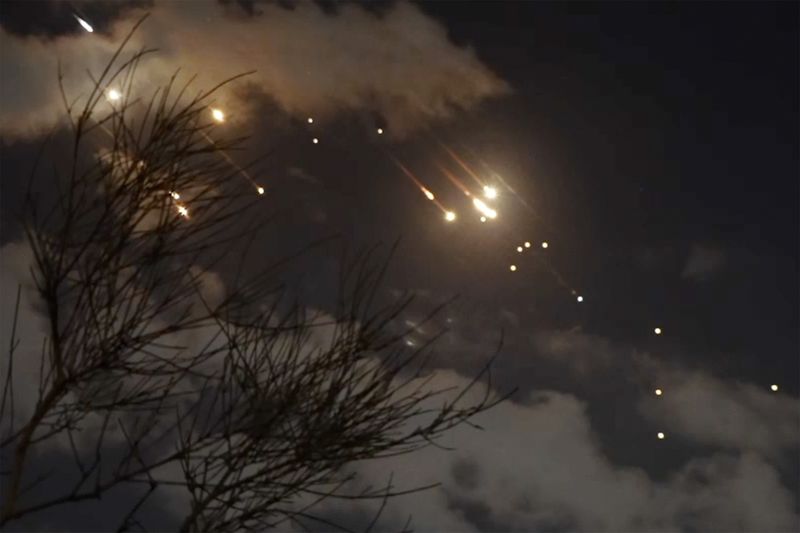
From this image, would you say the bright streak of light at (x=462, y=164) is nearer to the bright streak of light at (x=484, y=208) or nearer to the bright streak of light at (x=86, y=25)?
the bright streak of light at (x=484, y=208)

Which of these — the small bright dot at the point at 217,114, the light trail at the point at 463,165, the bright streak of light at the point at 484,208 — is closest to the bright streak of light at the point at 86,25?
the small bright dot at the point at 217,114

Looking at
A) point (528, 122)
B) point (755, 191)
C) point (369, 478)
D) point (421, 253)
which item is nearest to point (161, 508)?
point (369, 478)

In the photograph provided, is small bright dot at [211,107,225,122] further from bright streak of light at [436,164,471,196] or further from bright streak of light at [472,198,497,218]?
bright streak of light at [472,198,497,218]

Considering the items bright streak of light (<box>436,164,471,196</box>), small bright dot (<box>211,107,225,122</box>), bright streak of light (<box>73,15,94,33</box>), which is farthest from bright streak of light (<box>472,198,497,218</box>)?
bright streak of light (<box>73,15,94,33</box>)

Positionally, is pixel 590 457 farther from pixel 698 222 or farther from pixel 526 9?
pixel 526 9

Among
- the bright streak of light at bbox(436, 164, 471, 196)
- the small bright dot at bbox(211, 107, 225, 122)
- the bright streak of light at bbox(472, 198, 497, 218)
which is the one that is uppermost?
the bright streak of light at bbox(436, 164, 471, 196)

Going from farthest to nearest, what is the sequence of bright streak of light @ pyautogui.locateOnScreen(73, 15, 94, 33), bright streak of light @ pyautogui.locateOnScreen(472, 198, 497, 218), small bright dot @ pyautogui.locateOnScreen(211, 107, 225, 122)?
bright streak of light @ pyautogui.locateOnScreen(472, 198, 497, 218) → bright streak of light @ pyautogui.locateOnScreen(73, 15, 94, 33) → small bright dot @ pyautogui.locateOnScreen(211, 107, 225, 122)

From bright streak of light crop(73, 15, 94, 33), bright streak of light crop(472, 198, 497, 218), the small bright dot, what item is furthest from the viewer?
bright streak of light crop(472, 198, 497, 218)

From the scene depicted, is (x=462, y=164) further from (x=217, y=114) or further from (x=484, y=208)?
(x=217, y=114)

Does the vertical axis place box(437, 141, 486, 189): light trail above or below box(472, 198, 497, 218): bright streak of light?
above
